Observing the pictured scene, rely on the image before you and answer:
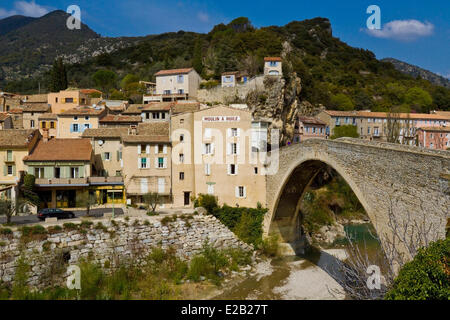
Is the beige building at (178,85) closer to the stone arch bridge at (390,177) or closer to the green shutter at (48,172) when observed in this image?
the green shutter at (48,172)

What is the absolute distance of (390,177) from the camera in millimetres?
12891

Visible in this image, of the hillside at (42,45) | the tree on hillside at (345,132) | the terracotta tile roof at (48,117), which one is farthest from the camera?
the hillside at (42,45)

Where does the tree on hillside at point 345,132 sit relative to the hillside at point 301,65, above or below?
below

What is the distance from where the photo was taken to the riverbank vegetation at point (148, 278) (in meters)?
16.5

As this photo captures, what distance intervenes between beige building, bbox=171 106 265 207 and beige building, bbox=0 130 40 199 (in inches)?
454

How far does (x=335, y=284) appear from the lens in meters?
18.9

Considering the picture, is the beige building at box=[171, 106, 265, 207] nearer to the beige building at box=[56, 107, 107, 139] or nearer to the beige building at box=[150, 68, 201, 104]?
the beige building at box=[56, 107, 107, 139]

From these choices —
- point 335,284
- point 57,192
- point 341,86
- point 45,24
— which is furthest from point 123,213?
point 45,24

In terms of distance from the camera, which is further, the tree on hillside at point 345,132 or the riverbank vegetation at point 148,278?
the tree on hillside at point 345,132

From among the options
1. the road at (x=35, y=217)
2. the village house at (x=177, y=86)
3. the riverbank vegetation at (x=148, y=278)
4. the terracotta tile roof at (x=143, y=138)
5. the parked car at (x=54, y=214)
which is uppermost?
the village house at (x=177, y=86)

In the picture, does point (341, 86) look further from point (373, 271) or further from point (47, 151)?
A: point (373, 271)

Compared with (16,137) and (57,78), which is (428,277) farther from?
(57,78)

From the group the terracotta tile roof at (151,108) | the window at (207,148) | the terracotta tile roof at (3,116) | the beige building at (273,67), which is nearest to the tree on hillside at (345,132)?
the beige building at (273,67)

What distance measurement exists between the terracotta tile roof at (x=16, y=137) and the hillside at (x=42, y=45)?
87.4m
